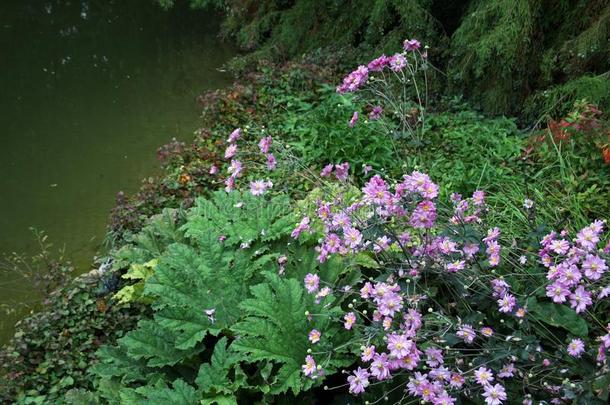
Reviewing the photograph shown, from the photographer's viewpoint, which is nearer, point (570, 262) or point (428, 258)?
point (570, 262)

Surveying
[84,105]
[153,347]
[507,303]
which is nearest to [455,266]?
[507,303]

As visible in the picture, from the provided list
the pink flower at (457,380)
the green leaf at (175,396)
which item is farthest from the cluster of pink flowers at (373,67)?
the green leaf at (175,396)

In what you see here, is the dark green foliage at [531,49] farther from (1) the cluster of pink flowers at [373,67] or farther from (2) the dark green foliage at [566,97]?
(1) the cluster of pink flowers at [373,67]

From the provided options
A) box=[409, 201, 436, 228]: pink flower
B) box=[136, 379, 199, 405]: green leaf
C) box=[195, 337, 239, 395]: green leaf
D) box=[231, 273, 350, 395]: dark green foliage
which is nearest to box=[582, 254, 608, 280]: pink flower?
box=[409, 201, 436, 228]: pink flower

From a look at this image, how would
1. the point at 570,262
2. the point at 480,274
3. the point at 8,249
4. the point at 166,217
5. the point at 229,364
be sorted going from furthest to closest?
the point at 8,249
the point at 166,217
the point at 229,364
the point at 480,274
the point at 570,262

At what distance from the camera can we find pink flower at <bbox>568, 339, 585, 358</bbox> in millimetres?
1836

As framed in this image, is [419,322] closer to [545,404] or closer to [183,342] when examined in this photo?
[545,404]

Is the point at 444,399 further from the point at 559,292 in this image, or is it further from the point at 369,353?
the point at 559,292

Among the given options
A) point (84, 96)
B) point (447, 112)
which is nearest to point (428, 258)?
point (447, 112)

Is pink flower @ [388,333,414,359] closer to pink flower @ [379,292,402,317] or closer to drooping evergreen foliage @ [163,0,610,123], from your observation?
pink flower @ [379,292,402,317]

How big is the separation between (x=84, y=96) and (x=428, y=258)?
6.12 m

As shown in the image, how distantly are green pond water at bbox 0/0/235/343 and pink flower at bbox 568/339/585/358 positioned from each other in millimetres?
3269

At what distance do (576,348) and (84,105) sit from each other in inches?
249

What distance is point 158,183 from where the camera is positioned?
4520 millimetres
